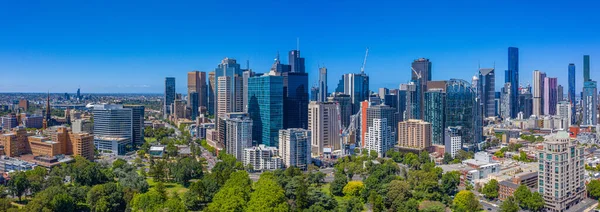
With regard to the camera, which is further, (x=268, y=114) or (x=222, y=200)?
(x=268, y=114)

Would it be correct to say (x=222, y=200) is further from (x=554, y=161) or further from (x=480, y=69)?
(x=480, y=69)

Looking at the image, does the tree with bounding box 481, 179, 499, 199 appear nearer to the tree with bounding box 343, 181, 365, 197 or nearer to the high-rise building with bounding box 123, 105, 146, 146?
the tree with bounding box 343, 181, 365, 197

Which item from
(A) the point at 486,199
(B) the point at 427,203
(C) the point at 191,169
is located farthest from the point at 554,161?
(C) the point at 191,169

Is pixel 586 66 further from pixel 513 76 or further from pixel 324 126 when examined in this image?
pixel 324 126

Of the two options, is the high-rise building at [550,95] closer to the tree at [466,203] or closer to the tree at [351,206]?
the tree at [466,203]

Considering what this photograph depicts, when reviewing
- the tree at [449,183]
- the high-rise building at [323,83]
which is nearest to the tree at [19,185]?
the tree at [449,183]

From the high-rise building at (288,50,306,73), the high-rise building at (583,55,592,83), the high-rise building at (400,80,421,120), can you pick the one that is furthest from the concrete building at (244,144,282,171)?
the high-rise building at (583,55,592,83)
